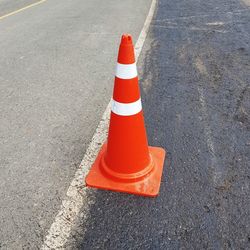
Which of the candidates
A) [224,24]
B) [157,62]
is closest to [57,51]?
[157,62]

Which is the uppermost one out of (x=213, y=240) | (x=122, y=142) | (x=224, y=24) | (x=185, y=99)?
(x=122, y=142)

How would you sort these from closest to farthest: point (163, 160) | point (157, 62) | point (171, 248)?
point (171, 248)
point (163, 160)
point (157, 62)

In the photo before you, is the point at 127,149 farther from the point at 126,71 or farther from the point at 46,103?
the point at 46,103

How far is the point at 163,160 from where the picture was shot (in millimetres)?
3314

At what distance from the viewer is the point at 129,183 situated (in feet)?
9.97

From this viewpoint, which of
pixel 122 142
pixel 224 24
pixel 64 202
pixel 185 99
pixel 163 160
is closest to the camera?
pixel 64 202

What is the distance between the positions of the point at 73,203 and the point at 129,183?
506mm

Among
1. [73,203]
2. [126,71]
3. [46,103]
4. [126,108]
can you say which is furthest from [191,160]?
[46,103]

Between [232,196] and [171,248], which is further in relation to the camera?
[232,196]

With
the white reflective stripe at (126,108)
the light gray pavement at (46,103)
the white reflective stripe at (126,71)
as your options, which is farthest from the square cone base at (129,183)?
the white reflective stripe at (126,71)

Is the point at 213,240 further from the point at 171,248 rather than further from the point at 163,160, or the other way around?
the point at 163,160

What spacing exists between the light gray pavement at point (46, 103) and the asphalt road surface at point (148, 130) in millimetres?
14

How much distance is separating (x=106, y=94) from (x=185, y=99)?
1.02 metres

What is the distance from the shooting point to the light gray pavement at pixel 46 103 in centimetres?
283
